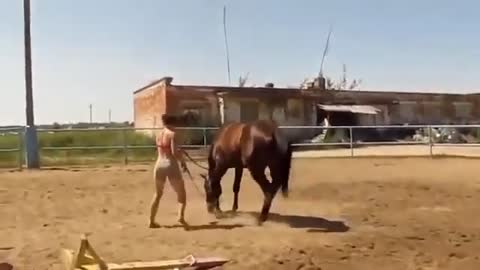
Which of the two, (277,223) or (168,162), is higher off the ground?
(168,162)

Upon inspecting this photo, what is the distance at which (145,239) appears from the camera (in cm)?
769

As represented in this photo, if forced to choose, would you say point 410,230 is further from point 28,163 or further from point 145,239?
point 28,163

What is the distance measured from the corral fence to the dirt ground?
515cm

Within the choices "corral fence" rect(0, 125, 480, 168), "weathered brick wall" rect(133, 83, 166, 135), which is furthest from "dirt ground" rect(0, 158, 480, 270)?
"weathered brick wall" rect(133, 83, 166, 135)

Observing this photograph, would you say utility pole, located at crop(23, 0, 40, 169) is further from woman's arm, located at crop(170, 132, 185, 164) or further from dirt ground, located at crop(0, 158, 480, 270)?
woman's arm, located at crop(170, 132, 185, 164)

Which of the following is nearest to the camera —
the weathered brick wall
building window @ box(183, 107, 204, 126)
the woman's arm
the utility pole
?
the woman's arm

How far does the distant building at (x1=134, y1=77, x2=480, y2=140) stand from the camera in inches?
1246

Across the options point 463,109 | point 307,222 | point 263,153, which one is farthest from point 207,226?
point 463,109

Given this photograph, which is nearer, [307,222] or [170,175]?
[170,175]

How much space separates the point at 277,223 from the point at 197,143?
1648cm

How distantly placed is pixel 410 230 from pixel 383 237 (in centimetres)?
63

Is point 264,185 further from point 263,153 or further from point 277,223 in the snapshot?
point 277,223

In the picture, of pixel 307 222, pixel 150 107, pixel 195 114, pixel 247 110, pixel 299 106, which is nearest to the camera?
pixel 307 222

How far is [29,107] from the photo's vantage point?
19.1m
